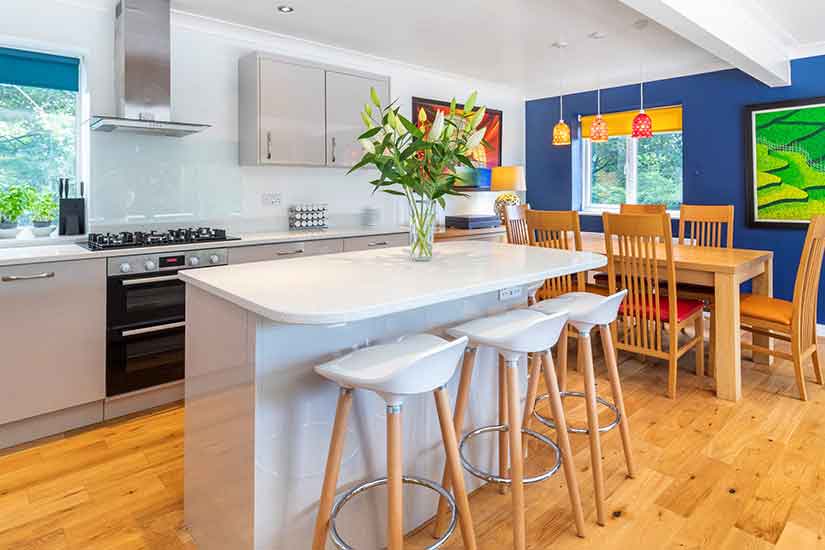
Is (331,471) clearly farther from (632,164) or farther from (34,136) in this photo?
(632,164)

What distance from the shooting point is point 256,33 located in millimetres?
3811

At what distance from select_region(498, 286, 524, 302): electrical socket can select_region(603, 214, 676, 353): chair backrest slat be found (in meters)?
1.17

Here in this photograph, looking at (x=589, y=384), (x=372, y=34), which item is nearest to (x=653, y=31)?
(x=372, y=34)

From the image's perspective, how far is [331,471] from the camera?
1470 mm

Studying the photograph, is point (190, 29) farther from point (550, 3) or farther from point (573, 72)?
point (573, 72)

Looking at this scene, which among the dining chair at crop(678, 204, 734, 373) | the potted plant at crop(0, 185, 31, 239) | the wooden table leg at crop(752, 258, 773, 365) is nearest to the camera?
the potted plant at crop(0, 185, 31, 239)

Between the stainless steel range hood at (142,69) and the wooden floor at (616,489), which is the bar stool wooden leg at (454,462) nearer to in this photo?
the wooden floor at (616,489)

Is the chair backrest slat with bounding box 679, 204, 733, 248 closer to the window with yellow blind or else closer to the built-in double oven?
the window with yellow blind

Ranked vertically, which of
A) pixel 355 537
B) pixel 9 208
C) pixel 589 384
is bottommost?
pixel 355 537

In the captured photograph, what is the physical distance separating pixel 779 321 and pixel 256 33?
394cm

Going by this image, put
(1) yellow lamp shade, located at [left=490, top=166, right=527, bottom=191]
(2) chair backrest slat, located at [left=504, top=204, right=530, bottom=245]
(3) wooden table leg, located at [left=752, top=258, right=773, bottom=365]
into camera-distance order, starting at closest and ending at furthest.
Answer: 1. (3) wooden table leg, located at [left=752, top=258, right=773, bottom=365]
2. (2) chair backrest slat, located at [left=504, top=204, right=530, bottom=245]
3. (1) yellow lamp shade, located at [left=490, top=166, right=527, bottom=191]

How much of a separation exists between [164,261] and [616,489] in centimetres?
256

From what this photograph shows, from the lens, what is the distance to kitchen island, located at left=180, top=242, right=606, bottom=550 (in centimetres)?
145

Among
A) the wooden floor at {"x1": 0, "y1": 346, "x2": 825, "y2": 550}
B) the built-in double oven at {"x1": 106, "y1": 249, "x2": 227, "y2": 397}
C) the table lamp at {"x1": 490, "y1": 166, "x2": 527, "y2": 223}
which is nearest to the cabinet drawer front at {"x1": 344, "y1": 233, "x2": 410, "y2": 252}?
the built-in double oven at {"x1": 106, "y1": 249, "x2": 227, "y2": 397}
